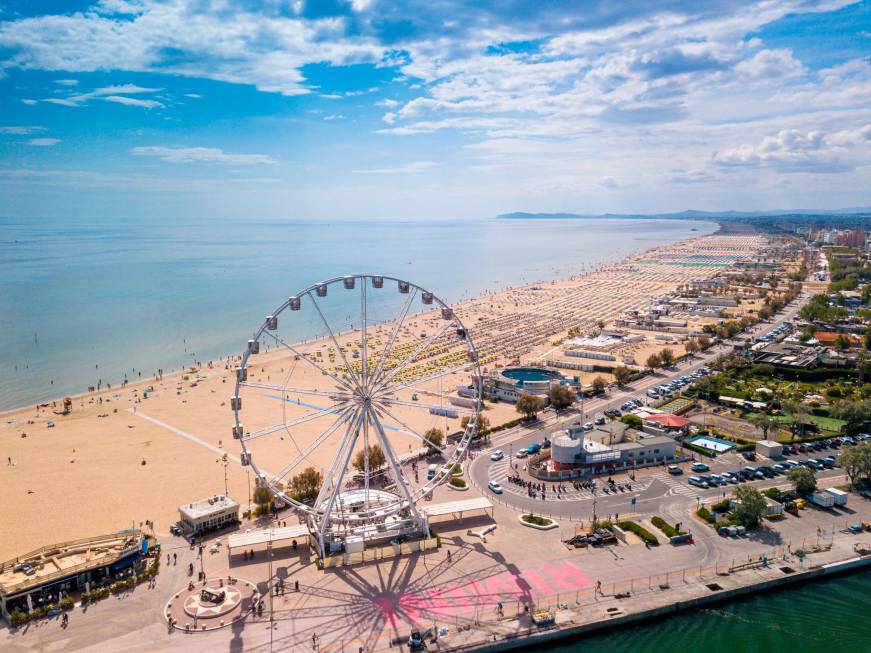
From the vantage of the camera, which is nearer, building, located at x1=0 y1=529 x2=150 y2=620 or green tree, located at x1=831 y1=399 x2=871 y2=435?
building, located at x1=0 y1=529 x2=150 y2=620

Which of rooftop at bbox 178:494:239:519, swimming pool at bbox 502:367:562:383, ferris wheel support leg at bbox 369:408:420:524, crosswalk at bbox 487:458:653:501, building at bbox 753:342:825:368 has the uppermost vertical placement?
ferris wheel support leg at bbox 369:408:420:524

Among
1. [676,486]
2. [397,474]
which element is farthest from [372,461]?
[676,486]

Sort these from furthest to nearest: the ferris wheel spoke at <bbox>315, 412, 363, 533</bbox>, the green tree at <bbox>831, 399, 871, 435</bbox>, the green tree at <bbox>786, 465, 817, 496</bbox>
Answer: the green tree at <bbox>831, 399, 871, 435</bbox>
the green tree at <bbox>786, 465, 817, 496</bbox>
the ferris wheel spoke at <bbox>315, 412, 363, 533</bbox>

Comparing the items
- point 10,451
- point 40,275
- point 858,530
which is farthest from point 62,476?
point 40,275

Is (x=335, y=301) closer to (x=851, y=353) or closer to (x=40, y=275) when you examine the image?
(x=40, y=275)

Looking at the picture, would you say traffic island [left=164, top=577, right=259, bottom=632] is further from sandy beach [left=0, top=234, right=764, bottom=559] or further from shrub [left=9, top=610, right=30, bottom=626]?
sandy beach [left=0, top=234, right=764, bottom=559]

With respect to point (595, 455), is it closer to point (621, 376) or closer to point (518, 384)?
point (518, 384)

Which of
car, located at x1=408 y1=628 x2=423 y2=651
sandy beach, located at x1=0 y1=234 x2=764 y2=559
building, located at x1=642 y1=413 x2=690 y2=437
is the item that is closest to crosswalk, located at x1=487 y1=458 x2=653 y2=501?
building, located at x1=642 y1=413 x2=690 y2=437
